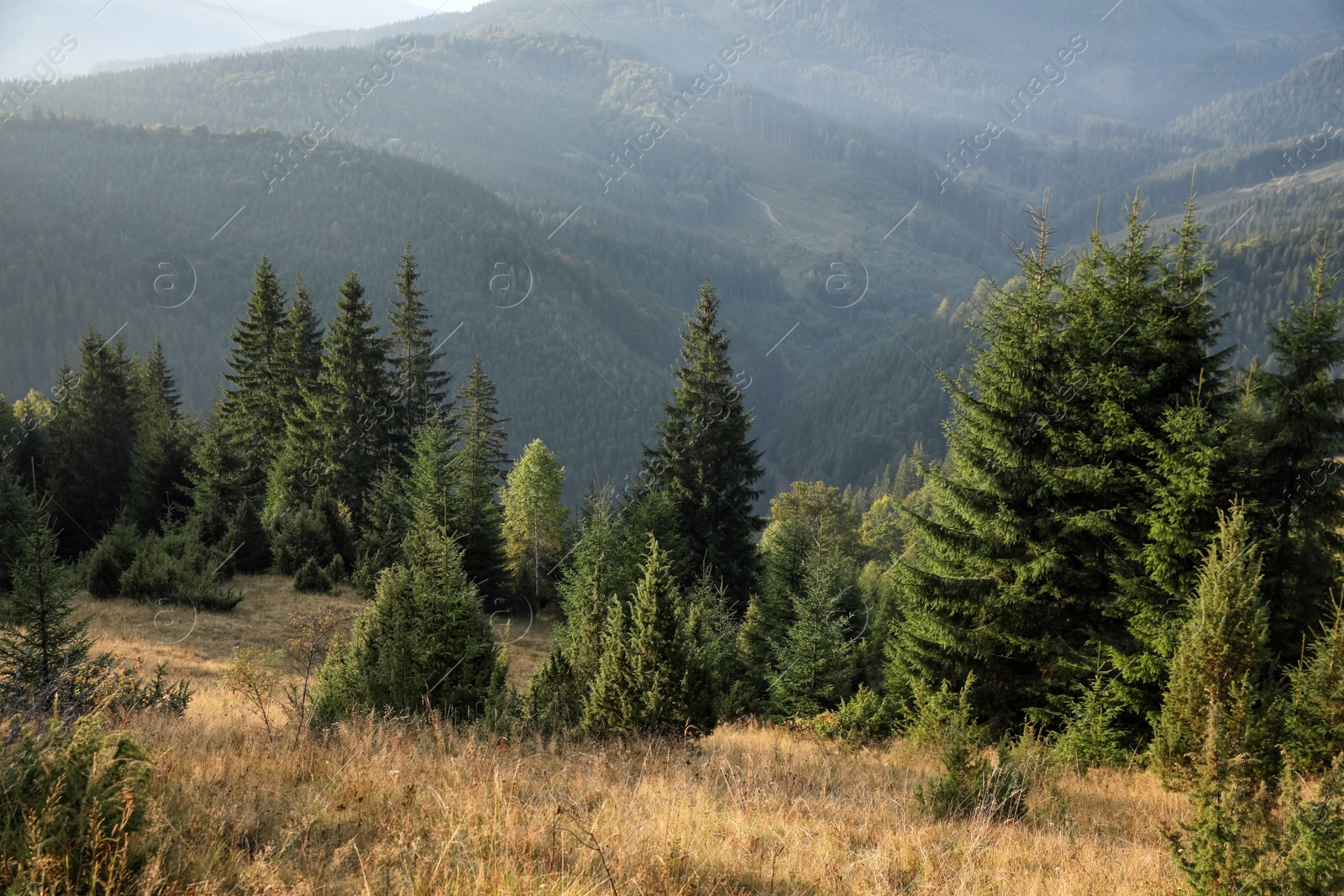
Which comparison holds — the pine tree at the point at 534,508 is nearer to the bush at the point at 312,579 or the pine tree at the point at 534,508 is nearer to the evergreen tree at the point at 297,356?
the evergreen tree at the point at 297,356

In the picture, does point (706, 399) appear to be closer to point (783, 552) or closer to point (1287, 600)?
point (783, 552)

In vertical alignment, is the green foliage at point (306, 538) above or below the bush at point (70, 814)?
below

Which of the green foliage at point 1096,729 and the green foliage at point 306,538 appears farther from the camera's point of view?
the green foliage at point 306,538

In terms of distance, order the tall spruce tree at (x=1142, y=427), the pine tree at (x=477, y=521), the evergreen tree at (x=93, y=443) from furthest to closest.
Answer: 1. the evergreen tree at (x=93, y=443)
2. the pine tree at (x=477, y=521)
3. the tall spruce tree at (x=1142, y=427)

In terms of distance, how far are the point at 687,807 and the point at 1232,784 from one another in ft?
11.3

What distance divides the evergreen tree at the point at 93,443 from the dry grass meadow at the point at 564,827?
132ft

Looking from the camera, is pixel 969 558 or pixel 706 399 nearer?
pixel 969 558

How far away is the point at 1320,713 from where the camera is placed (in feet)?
31.4

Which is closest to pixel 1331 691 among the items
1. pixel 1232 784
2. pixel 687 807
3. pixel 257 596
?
pixel 1232 784

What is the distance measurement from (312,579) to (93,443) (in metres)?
21.0

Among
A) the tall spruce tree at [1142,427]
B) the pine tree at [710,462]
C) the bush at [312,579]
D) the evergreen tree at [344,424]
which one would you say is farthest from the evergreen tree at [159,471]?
the tall spruce tree at [1142,427]

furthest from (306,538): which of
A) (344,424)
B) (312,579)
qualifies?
(344,424)

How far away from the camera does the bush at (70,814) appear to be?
314 cm

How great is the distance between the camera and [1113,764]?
11320 mm
